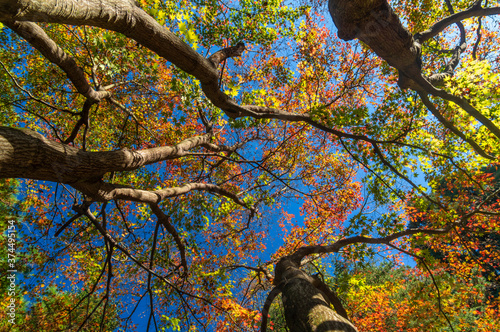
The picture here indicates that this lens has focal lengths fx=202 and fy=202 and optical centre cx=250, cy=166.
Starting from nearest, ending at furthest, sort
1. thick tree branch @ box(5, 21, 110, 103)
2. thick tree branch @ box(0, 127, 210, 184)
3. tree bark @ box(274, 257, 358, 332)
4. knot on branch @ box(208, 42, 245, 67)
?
thick tree branch @ box(0, 127, 210, 184), tree bark @ box(274, 257, 358, 332), thick tree branch @ box(5, 21, 110, 103), knot on branch @ box(208, 42, 245, 67)

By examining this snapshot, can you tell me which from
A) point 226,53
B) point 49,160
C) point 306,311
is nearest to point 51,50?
point 49,160

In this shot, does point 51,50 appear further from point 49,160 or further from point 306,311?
point 306,311

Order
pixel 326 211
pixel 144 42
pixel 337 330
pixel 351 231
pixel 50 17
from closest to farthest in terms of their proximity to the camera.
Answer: pixel 50 17
pixel 337 330
pixel 144 42
pixel 351 231
pixel 326 211

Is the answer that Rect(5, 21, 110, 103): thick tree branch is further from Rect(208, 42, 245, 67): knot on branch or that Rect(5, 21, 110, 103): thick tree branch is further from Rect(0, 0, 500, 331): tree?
Rect(208, 42, 245, 67): knot on branch

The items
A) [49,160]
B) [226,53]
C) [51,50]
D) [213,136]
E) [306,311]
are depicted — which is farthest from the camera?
[213,136]

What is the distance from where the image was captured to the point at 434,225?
16.6 ft

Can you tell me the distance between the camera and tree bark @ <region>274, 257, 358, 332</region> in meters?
2.19

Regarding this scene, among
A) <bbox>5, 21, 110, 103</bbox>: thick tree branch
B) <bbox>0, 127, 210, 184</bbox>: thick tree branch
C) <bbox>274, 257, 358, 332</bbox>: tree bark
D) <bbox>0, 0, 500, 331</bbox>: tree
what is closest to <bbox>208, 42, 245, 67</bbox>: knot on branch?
<bbox>0, 0, 500, 331</bbox>: tree

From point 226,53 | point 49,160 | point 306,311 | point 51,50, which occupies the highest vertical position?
point 226,53

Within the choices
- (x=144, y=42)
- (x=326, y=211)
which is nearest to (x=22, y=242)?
(x=144, y=42)

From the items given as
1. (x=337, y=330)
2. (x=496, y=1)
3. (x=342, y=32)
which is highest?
(x=496, y=1)

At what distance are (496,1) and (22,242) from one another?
1383cm

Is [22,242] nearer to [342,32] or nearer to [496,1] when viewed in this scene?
[342,32]

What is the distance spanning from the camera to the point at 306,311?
2426 mm
